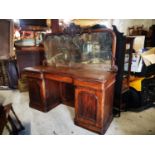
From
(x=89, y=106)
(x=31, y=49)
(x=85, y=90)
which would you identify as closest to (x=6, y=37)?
(x=31, y=49)

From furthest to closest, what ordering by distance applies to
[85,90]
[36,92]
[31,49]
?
[31,49]
[36,92]
[85,90]

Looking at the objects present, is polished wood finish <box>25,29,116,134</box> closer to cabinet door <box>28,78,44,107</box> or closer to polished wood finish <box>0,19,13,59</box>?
cabinet door <box>28,78,44,107</box>

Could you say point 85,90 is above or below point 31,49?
below

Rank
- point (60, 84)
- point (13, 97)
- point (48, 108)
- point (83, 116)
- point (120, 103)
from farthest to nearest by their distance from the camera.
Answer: point (13, 97) → point (60, 84) → point (48, 108) → point (120, 103) → point (83, 116)

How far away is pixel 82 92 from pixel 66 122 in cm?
66

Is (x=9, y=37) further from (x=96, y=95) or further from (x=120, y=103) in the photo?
(x=120, y=103)

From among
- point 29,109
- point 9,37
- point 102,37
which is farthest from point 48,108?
point 9,37

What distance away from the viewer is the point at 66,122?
209 centimetres

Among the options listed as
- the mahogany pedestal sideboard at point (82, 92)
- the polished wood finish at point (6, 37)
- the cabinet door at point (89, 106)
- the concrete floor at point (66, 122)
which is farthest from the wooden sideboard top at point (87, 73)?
the polished wood finish at point (6, 37)

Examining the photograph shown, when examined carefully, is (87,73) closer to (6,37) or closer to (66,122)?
(66,122)

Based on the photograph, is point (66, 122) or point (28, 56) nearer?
point (66, 122)

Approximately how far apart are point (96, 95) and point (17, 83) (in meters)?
2.77

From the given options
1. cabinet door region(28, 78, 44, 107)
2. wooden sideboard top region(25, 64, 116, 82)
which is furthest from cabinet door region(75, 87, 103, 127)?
cabinet door region(28, 78, 44, 107)
